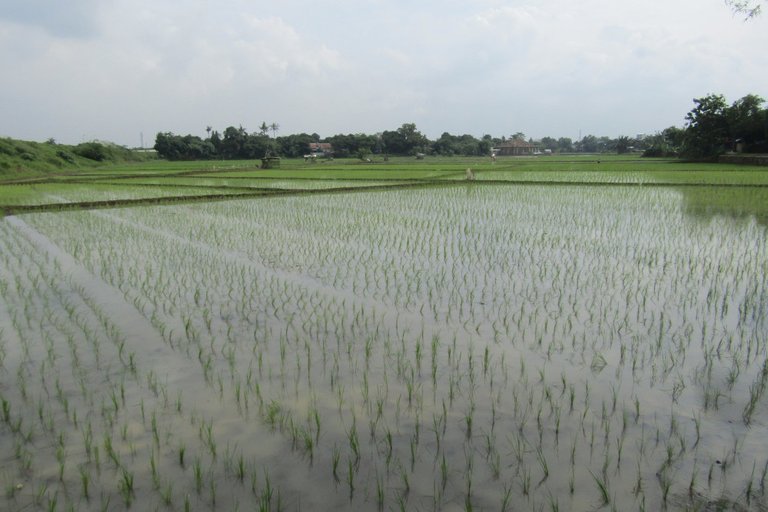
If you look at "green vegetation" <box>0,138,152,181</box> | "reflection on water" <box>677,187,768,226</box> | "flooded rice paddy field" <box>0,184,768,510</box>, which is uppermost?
"green vegetation" <box>0,138,152,181</box>

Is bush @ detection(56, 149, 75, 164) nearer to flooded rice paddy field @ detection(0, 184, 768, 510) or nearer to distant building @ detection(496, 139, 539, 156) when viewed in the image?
flooded rice paddy field @ detection(0, 184, 768, 510)

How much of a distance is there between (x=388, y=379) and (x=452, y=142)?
60.5 meters

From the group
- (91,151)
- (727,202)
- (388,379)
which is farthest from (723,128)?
(91,151)

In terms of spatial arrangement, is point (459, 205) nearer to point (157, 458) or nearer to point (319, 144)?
point (157, 458)

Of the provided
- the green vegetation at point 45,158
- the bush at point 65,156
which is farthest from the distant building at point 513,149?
the bush at point 65,156

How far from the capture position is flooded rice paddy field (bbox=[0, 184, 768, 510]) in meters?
2.07

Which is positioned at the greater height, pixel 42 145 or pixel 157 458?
pixel 42 145

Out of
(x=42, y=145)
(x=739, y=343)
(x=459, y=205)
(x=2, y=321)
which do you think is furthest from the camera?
(x=42, y=145)

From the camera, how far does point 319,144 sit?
6525 cm

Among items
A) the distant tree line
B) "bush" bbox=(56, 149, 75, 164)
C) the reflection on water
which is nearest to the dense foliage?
the distant tree line

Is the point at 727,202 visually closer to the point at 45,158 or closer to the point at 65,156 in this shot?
the point at 45,158

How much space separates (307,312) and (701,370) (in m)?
2.69

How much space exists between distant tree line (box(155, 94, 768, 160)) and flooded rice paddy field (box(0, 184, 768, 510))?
2540 cm

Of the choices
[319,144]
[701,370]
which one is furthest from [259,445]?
[319,144]
